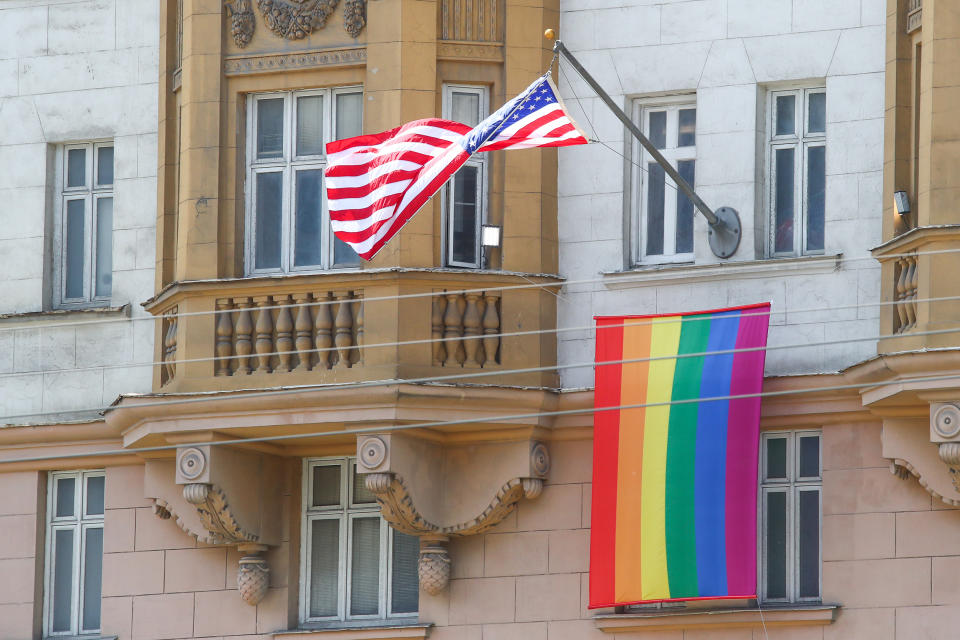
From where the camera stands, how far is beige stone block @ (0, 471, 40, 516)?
90.2 ft

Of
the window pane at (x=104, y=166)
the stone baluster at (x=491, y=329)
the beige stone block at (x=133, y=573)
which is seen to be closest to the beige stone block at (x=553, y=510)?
the stone baluster at (x=491, y=329)

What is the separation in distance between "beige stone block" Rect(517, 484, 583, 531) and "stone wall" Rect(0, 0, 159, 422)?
14.1 ft

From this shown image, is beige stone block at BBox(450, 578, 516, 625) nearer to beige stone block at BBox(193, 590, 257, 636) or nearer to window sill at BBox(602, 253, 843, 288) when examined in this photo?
beige stone block at BBox(193, 590, 257, 636)

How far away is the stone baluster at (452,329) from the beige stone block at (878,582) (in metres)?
4.01

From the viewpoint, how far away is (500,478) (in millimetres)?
25562

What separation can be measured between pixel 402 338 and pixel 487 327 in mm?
848

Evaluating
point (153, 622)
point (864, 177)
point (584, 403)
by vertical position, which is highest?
point (864, 177)

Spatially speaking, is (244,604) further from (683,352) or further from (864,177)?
(864,177)

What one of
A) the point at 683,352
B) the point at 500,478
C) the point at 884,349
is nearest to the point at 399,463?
the point at 500,478

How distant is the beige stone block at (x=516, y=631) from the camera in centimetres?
2539

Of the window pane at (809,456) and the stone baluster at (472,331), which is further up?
the stone baluster at (472,331)

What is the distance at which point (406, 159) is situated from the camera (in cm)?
2450

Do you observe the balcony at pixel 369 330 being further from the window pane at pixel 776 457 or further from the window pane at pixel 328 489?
the window pane at pixel 776 457

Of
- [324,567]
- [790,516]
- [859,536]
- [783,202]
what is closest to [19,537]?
[324,567]
